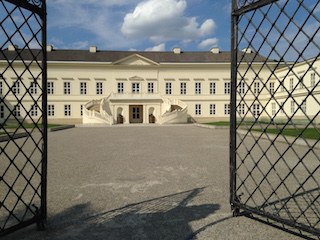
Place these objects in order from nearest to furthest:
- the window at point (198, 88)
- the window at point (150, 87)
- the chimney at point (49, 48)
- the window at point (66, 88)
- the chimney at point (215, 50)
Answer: the window at point (66, 88) → the window at point (150, 87) → the window at point (198, 88) → the chimney at point (49, 48) → the chimney at point (215, 50)

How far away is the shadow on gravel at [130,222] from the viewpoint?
333 centimetres

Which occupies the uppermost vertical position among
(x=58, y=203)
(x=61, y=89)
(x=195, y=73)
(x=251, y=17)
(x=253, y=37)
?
(x=195, y=73)

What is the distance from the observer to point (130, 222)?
3729mm

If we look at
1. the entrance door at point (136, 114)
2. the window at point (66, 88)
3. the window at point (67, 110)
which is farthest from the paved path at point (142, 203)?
the window at point (66, 88)

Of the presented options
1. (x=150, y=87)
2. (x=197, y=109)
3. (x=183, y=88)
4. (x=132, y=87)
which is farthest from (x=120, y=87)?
(x=197, y=109)

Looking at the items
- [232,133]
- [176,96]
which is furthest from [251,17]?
[176,96]

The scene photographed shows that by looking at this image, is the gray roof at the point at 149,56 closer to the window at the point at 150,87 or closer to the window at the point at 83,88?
the window at the point at 83,88

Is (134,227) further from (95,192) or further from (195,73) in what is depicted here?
(195,73)

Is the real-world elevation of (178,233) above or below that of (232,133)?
below

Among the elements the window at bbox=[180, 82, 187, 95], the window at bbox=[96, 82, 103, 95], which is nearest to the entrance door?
the window at bbox=[96, 82, 103, 95]

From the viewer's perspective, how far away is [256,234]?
3359 mm

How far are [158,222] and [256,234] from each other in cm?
128

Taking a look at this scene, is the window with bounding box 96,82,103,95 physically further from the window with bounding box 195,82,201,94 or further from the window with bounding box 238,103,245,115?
the window with bounding box 238,103,245,115

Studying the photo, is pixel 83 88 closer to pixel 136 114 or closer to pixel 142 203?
pixel 136 114
